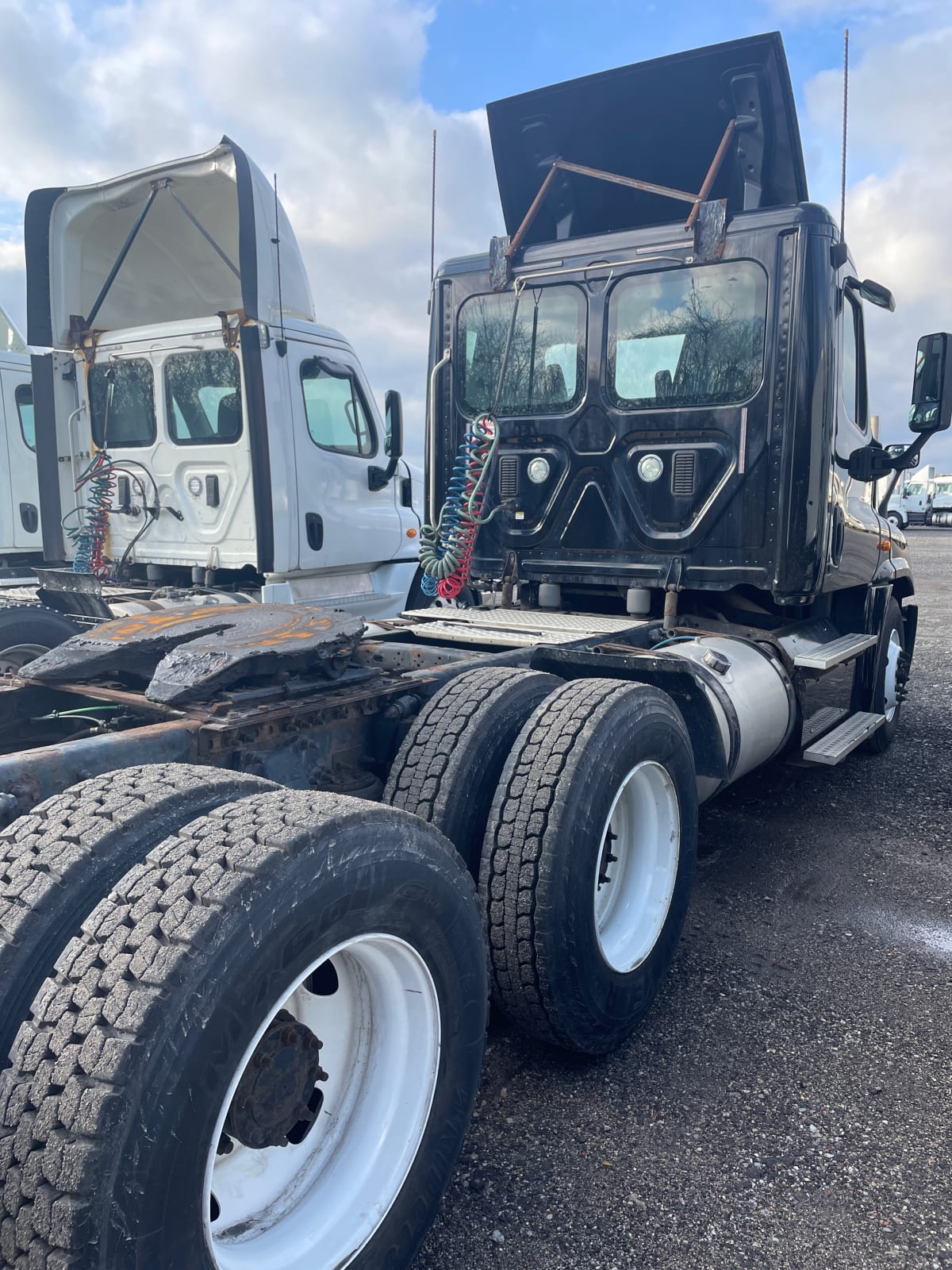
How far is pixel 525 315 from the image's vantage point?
5.20m

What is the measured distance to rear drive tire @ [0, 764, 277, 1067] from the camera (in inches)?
65.9

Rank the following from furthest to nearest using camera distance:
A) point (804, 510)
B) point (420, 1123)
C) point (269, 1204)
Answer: point (804, 510) → point (420, 1123) → point (269, 1204)

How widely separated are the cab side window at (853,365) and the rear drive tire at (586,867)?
286 centimetres

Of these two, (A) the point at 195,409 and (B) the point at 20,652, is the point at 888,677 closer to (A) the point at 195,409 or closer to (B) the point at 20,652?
(A) the point at 195,409

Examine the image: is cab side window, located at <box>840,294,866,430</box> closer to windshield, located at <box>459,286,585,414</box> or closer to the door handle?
windshield, located at <box>459,286,585,414</box>

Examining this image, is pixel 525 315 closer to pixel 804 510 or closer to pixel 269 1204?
pixel 804 510

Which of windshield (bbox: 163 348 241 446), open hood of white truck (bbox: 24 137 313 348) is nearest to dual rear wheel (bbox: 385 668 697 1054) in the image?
windshield (bbox: 163 348 241 446)

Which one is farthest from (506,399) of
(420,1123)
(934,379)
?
(420,1123)

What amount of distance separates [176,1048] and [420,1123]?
0.82m

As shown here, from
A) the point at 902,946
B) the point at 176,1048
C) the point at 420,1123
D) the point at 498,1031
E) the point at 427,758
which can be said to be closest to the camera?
the point at 176,1048

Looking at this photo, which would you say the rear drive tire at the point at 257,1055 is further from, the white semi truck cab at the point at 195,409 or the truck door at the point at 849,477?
the white semi truck cab at the point at 195,409

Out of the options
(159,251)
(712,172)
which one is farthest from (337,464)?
(712,172)

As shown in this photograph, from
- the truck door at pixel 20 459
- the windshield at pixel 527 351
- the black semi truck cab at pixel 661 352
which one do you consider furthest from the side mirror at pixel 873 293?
the truck door at pixel 20 459

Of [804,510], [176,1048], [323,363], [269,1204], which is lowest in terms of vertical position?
[269,1204]
